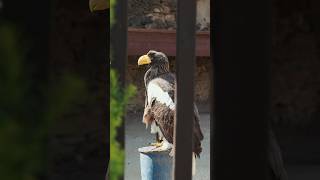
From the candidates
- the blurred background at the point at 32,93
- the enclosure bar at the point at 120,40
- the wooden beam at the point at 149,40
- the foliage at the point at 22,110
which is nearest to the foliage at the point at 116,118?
the enclosure bar at the point at 120,40

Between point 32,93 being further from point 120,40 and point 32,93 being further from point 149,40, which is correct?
point 149,40

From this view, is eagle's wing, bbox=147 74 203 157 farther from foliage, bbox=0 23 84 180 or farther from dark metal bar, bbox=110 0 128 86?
foliage, bbox=0 23 84 180

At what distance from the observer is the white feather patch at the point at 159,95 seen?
3.59m

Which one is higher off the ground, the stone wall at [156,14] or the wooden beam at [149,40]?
the stone wall at [156,14]

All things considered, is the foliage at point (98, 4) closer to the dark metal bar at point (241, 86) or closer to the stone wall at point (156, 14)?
the dark metal bar at point (241, 86)

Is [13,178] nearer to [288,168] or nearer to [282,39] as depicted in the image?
[288,168]

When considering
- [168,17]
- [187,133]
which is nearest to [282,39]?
[168,17]

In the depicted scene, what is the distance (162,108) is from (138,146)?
305 centimetres

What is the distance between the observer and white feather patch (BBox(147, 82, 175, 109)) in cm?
359

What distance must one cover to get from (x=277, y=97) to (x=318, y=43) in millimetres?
754

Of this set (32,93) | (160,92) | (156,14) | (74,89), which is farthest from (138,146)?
(74,89)

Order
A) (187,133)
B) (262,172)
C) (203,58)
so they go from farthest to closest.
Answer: (203,58), (187,133), (262,172)

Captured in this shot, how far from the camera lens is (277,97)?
6.14m

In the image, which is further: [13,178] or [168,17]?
[168,17]
